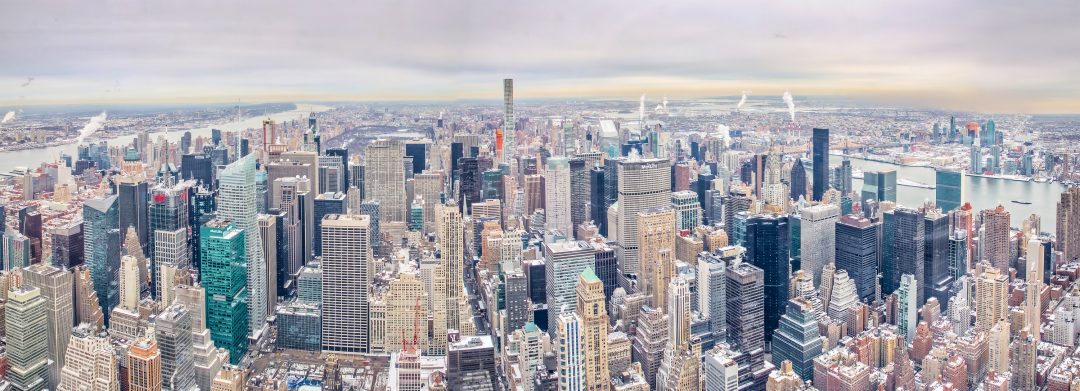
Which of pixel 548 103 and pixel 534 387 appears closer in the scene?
pixel 534 387

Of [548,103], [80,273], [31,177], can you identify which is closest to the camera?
[31,177]

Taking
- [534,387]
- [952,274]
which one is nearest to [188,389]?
[534,387]

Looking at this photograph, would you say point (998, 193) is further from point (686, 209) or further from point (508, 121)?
point (508, 121)

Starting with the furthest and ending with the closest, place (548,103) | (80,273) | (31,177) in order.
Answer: (548,103), (80,273), (31,177)

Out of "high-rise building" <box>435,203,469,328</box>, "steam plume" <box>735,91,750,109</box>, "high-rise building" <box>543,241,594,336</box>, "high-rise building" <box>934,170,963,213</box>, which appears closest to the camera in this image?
"high-rise building" <box>543,241,594,336</box>

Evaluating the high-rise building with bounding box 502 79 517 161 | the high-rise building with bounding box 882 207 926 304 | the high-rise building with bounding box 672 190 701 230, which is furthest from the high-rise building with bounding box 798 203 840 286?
the high-rise building with bounding box 502 79 517 161

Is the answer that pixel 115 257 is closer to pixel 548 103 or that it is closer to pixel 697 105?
pixel 548 103

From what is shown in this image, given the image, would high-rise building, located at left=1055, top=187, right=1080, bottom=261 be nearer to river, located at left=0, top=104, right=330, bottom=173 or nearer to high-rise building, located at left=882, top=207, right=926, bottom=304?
high-rise building, located at left=882, top=207, right=926, bottom=304

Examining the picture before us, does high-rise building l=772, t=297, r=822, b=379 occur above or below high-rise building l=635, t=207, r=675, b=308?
below
